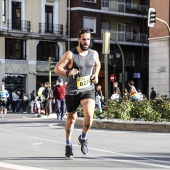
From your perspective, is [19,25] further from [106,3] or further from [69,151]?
[69,151]

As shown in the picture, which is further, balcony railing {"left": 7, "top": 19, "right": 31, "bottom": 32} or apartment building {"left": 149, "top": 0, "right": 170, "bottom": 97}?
balcony railing {"left": 7, "top": 19, "right": 31, "bottom": 32}


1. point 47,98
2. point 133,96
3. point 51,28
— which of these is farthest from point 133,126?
point 51,28

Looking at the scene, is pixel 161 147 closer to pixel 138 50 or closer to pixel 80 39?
pixel 80 39

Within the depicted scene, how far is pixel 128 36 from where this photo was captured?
5825cm

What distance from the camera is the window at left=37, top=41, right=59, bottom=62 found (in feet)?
171

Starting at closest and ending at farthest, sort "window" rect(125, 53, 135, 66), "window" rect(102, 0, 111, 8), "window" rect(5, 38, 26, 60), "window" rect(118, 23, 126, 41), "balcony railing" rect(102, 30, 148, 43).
A: "window" rect(5, 38, 26, 60) < "window" rect(102, 0, 111, 8) < "balcony railing" rect(102, 30, 148, 43) < "window" rect(118, 23, 126, 41) < "window" rect(125, 53, 135, 66)

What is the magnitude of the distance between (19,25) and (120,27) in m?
12.5

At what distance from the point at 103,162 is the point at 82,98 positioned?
107 cm

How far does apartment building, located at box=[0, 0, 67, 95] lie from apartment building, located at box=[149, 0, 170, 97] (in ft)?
45.4

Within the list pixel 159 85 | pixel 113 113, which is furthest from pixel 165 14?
pixel 113 113

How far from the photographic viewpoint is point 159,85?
4022cm

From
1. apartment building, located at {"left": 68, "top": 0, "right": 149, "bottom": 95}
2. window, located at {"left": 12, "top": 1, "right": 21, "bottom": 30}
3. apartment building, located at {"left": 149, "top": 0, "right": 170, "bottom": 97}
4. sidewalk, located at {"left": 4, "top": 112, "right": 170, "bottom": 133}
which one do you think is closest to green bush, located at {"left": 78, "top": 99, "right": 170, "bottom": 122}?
sidewalk, located at {"left": 4, "top": 112, "right": 170, "bottom": 133}

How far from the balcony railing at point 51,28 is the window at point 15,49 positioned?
2.23 metres

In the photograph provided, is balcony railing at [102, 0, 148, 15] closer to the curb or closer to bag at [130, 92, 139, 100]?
bag at [130, 92, 139, 100]
